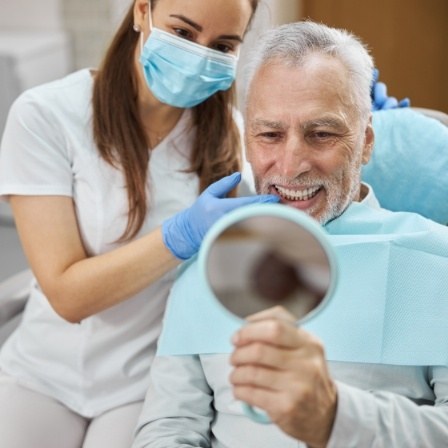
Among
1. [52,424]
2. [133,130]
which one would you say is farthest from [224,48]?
[52,424]

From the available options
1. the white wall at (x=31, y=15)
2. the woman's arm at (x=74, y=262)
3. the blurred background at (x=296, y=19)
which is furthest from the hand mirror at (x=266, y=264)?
the white wall at (x=31, y=15)

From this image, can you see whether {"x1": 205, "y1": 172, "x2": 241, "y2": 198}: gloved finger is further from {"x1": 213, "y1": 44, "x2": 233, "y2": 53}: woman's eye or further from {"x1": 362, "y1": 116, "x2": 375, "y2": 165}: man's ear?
{"x1": 213, "y1": 44, "x2": 233, "y2": 53}: woman's eye

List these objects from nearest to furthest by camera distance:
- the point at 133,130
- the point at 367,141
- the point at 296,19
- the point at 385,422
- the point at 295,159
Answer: the point at 385,422
the point at 295,159
the point at 367,141
the point at 133,130
the point at 296,19

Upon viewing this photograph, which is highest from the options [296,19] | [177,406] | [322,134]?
[322,134]

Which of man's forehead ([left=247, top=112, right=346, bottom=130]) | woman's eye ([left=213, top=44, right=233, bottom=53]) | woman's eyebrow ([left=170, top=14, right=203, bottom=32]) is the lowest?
man's forehead ([left=247, top=112, right=346, bottom=130])

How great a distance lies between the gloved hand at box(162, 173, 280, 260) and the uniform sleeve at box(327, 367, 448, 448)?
0.40m

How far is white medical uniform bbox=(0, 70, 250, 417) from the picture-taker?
1545mm

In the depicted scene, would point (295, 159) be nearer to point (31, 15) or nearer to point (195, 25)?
point (195, 25)

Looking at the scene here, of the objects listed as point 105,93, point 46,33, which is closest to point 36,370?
point 105,93

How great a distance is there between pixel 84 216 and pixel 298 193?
51 centimetres

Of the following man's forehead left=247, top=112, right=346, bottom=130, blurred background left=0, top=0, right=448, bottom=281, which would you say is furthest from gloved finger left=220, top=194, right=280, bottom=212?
blurred background left=0, top=0, right=448, bottom=281

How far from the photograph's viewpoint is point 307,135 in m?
A: 1.27

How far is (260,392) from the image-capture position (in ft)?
2.57

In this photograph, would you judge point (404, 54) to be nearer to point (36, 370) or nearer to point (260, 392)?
point (36, 370)
